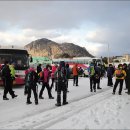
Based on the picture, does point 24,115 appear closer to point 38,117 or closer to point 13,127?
point 38,117

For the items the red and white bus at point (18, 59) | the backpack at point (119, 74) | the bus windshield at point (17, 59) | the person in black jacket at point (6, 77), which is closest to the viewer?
the person in black jacket at point (6, 77)

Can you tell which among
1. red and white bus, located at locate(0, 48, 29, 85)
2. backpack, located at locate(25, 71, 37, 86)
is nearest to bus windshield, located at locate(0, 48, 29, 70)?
red and white bus, located at locate(0, 48, 29, 85)

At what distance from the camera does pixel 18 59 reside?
21.6 meters

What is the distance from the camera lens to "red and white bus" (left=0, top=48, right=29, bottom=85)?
21.1m

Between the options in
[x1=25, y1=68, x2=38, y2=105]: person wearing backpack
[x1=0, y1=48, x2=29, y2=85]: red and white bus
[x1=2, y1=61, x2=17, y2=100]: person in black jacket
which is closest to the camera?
[x1=25, y1=68, x2=38, y2=105]: person wearing backpack

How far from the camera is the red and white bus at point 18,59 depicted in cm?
2106

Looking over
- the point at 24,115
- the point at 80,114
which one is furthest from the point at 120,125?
the point at 24,115

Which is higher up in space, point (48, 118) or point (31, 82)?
point (31, 82)

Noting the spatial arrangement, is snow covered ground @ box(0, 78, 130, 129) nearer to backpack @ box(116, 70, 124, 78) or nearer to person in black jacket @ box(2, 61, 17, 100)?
person in black jacket @ box(2, 61, 17, 100)

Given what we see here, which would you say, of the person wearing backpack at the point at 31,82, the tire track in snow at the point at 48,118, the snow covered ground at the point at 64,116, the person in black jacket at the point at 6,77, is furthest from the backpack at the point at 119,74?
the person in black jacket at the point at 6,77

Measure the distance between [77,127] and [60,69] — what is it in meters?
5.31

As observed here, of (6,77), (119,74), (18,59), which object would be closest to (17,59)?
(18,59)

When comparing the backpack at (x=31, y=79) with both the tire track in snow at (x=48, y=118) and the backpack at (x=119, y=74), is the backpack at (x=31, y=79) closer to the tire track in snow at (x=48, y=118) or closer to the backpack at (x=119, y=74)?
the tire track in snow at (x=48, y=118)

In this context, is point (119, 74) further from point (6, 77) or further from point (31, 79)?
point (6, 77)
